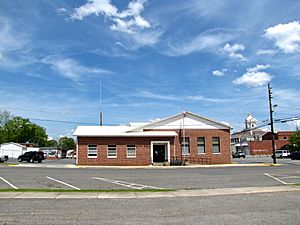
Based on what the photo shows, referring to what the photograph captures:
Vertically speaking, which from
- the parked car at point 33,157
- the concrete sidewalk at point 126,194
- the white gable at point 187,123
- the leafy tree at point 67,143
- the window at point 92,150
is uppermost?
the leafy tree at point 67,143

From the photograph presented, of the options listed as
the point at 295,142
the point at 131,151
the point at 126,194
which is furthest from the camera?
the point at 295,142

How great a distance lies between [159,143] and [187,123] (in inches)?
189

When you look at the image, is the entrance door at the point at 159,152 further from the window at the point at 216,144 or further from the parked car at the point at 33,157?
the parked car at the point at 33,157

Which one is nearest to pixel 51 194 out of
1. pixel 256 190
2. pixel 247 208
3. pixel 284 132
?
pixel 247 208

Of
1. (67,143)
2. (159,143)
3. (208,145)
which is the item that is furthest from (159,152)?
(67,143)

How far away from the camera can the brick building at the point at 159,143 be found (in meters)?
39.6

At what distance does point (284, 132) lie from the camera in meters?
115

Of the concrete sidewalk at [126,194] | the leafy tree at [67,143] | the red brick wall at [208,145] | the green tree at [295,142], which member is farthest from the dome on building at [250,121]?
the concrete sidewalk at [126,194]

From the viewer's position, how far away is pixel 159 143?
4091 cm

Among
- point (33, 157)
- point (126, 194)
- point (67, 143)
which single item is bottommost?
point (126, 194)

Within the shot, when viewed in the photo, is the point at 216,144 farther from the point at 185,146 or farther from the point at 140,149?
the point at 140,149

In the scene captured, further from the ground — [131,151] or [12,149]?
[12,149]

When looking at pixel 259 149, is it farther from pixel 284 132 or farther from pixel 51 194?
pixel 51 194

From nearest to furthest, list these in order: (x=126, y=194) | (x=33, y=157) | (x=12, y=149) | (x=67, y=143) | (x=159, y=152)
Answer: (x=126, y=194) → (x=159, y=152) → (x=33, y=157) → (x=12, y=149) → (x=67, y=143)
